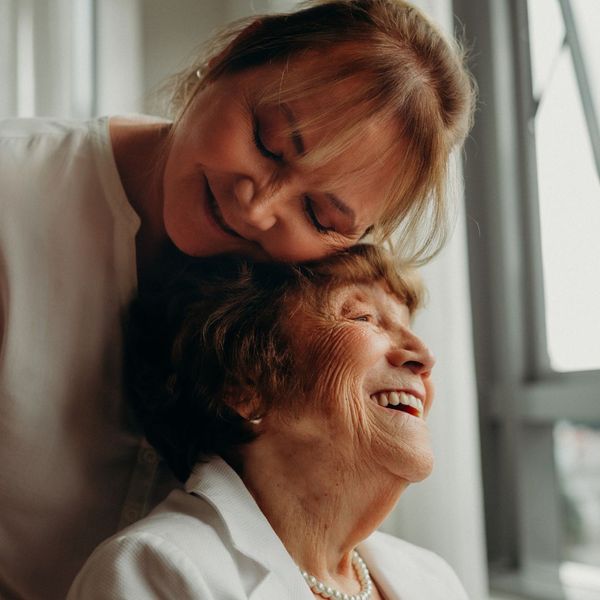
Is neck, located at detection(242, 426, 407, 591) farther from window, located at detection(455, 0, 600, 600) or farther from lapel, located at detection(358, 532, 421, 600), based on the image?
window, located at detection(455, 0, 600, 600)

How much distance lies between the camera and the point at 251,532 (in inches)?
48.4

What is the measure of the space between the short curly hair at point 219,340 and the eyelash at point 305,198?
7 centimetres

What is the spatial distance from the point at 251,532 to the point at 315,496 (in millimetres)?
128

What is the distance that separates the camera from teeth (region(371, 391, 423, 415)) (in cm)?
133

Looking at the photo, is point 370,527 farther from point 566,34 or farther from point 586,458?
point 566,34

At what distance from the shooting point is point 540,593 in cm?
203

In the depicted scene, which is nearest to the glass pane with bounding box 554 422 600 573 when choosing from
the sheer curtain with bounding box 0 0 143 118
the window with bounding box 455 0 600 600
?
the window with bounding box 455 0 600 600

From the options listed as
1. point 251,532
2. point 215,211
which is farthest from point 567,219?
point 251,532

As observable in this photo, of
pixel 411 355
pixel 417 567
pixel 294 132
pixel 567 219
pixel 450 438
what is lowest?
pixel 417 567

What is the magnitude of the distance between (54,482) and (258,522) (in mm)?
363

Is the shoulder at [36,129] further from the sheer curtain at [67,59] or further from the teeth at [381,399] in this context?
the sheer curtain at [67,59]

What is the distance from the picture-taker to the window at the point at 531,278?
86.3 inches

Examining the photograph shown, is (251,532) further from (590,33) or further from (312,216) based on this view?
(590,33)

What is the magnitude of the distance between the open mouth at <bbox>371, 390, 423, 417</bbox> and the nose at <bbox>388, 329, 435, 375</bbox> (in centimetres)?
5
